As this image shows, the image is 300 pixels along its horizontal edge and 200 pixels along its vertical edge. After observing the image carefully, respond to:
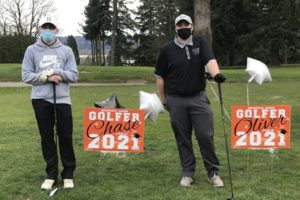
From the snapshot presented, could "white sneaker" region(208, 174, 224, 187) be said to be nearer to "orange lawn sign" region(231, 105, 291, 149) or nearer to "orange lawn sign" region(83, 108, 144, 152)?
"orange lawn sign" region(231, 105, 291, 149)

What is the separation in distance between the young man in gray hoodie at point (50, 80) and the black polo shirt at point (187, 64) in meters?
1.15

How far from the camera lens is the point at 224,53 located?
187 ft

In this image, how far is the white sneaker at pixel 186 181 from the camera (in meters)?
5.87

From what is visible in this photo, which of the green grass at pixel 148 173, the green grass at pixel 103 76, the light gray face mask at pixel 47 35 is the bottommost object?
the green grass at pixel 148 173

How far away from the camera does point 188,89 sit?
5.76 metres

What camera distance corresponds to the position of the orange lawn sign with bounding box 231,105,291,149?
6344mm

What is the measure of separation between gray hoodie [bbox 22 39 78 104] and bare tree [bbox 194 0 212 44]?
1349 centimetres

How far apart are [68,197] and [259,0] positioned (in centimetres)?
4987

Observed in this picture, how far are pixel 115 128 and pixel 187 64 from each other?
1.35m

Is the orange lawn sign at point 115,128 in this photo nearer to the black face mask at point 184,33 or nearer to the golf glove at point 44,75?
the golf glove at point 44,75

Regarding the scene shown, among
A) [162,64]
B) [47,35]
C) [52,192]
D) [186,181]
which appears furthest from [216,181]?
[47,35]

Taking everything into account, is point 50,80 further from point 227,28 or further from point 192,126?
point 227,28

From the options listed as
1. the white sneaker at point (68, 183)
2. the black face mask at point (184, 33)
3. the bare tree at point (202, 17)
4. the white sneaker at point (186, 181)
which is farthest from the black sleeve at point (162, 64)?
the bare tree at point (202, 17)

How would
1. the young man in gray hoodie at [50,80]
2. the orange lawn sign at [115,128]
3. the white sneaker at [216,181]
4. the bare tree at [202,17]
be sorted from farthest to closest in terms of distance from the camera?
the bare tree at [202,17] < the orange lawn sign at [115,128] < the white sneaker at [216,181] < the young man in gray hoodie at [50,80]
